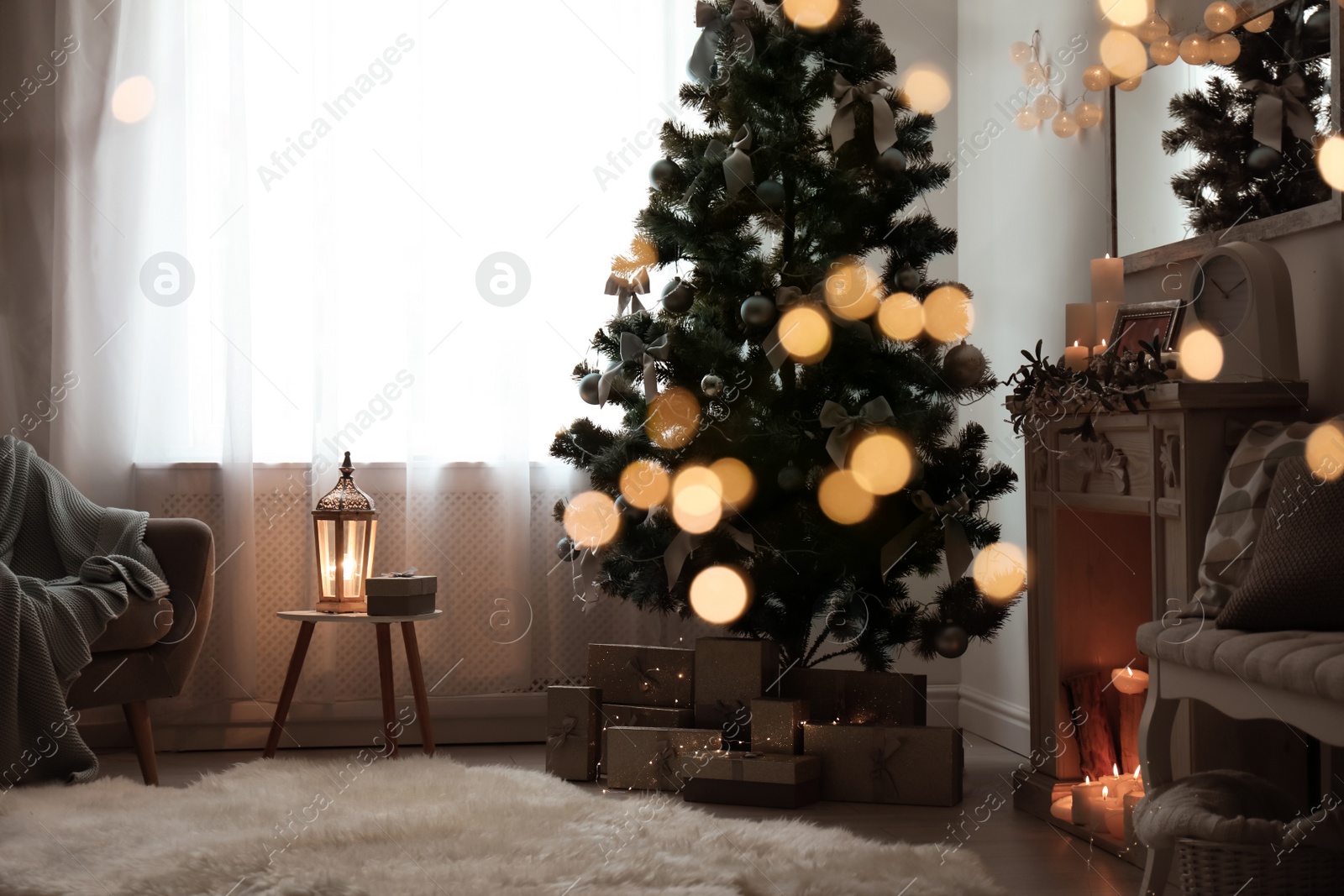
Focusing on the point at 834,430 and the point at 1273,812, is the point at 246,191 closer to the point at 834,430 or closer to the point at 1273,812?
the point at 834,430

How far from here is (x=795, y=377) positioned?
295 centimetres

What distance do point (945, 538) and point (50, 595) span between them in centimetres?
214

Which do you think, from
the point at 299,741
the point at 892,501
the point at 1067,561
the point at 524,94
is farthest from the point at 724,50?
the point at 299,741

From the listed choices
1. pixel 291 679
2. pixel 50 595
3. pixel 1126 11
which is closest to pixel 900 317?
pixel 1126 11

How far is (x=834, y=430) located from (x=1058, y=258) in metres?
0.93

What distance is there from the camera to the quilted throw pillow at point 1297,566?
5.63 ft

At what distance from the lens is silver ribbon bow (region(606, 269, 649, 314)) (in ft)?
10.00

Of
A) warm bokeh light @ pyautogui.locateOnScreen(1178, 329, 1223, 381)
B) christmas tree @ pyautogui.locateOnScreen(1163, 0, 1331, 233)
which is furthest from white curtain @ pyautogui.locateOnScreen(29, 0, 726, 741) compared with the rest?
warm bokeh light @ pyautogui.locateOnScreen(1178, 329, 1223, 381)

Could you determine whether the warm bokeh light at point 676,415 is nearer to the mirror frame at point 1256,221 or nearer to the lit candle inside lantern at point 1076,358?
Answer: the lit candle inside lantern at point 1076,358

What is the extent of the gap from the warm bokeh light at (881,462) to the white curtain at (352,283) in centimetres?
110

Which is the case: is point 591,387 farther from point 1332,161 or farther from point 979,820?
point 1332,161

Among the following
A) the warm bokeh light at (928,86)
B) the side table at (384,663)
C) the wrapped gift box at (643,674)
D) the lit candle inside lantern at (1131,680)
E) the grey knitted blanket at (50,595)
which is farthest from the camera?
the warm bokeh light at (928,86)

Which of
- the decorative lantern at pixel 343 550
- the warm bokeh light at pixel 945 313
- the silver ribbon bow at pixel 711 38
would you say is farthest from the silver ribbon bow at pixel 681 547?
the silver ribbon bow at pixel 711 38

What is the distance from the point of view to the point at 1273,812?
188cm
